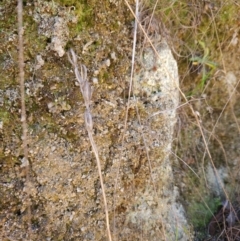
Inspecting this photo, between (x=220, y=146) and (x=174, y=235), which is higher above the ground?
(x=220, y=146)

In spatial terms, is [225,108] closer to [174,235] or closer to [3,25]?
[174,235]

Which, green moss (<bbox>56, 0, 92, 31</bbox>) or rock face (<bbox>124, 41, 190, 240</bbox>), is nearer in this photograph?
green moss (<bbox>56, 0, 92, 31</bbox>)

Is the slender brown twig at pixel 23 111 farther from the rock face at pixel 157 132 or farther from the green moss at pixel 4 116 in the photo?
the rock face at pixel 157 132

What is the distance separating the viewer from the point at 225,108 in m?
1.45

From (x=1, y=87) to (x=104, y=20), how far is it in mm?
342

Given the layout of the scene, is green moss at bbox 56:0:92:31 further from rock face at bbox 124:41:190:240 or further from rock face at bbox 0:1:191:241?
rock face at bbox 124:41:190:240

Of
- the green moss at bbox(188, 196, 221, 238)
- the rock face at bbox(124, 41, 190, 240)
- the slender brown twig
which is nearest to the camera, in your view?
the slender brown twig

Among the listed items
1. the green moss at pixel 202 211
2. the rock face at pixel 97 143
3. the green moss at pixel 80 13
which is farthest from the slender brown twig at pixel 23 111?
the green moss at pixel 202 211

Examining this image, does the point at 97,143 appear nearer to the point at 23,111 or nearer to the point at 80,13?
the point at 23,111


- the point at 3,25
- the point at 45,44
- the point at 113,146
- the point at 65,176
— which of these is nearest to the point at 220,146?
the point at 113,146

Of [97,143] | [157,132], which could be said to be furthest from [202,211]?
[97,143]

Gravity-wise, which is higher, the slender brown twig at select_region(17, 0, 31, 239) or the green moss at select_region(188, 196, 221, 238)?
the slender brown twig at select_region(17, 0, 31, 239)

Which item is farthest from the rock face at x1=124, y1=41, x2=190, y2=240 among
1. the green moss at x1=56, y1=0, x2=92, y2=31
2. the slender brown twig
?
the slender brown twig

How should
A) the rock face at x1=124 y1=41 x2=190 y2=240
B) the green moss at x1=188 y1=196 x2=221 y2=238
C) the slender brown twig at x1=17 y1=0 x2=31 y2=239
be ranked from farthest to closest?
the green moss at x1=188 y1=196 x2=221 y2=238 < the rock face at x1=124 y1=41 x2=190 y2=240 < the slender brown twig at x1=17 y1=0 x2=31 y2=239
